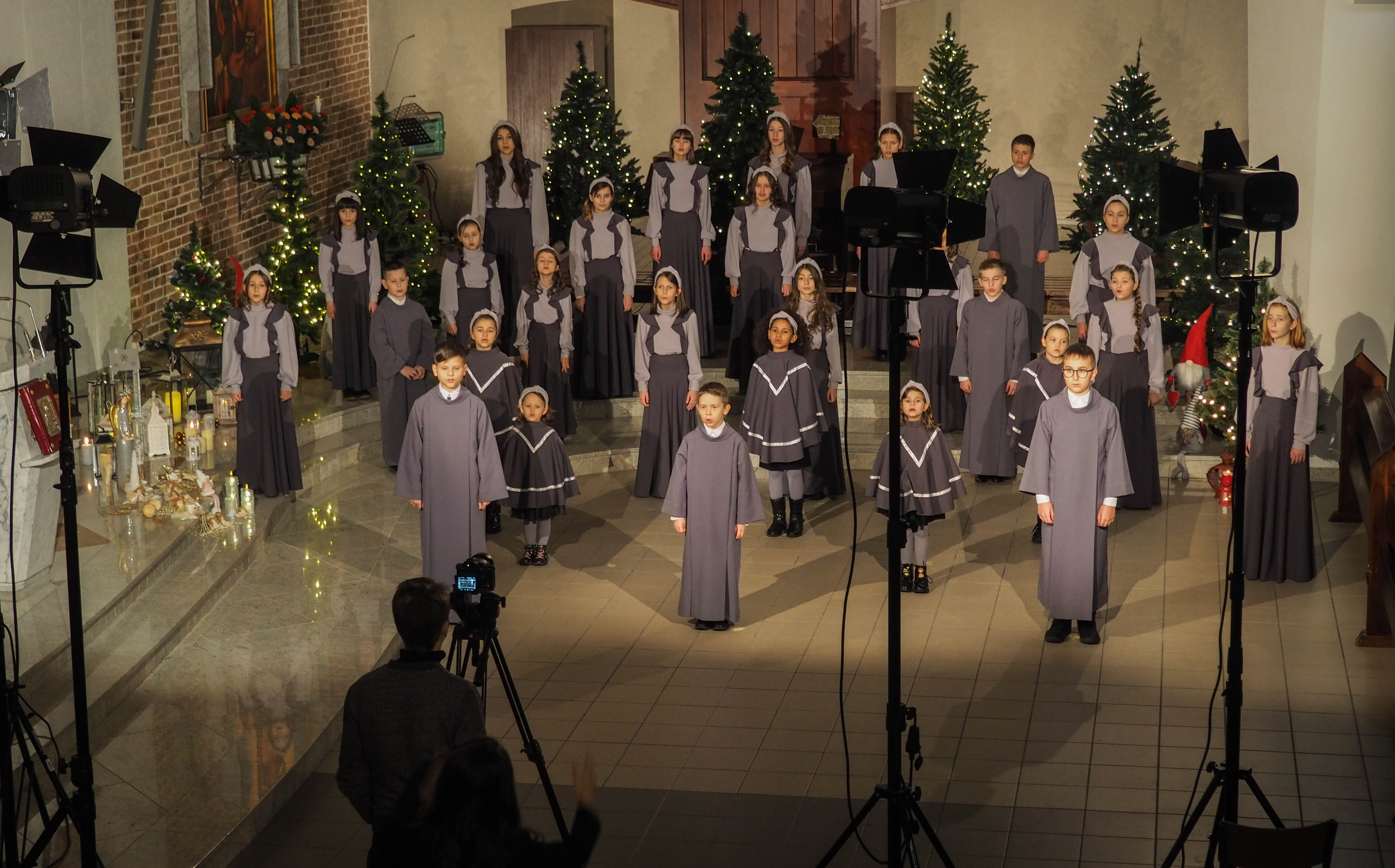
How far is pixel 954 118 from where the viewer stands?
14.7m

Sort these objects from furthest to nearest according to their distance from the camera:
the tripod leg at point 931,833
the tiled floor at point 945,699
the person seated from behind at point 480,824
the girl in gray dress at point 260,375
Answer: the girl in gray dress at point 260,375, the tiled floor at point 945,699, the tripod leg at point 931,833, the person seated from behind at point 480,824

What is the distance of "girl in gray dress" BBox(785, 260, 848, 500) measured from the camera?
11.2 metres

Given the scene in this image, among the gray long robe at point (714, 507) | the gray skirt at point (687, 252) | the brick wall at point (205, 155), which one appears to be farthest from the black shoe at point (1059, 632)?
the brick wall at point (205, 155)

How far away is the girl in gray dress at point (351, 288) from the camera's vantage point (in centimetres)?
1283

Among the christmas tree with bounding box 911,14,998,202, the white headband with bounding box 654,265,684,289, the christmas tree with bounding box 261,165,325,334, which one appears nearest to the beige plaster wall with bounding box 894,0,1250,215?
the christmas tree with bounding box 911,14,998,202

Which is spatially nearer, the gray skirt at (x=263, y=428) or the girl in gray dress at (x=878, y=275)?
the gray skirt at (x=263, y=428)

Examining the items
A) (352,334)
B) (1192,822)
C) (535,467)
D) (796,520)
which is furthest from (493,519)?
(1192,822)

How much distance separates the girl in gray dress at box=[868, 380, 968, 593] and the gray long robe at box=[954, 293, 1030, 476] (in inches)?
64.5

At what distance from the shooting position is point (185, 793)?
7.07 m

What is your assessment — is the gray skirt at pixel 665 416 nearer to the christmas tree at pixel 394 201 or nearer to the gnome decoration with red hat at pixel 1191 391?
the christmas tree at pixel 394 201

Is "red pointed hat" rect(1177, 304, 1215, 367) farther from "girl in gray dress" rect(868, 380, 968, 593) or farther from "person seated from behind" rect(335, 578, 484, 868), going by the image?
"person seated from behind" rect(335, 578, 484, 868)

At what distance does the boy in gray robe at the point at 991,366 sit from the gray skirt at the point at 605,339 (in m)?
2.70

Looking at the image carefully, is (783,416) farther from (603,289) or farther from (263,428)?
(263,428)

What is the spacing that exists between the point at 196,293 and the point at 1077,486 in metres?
7.14
